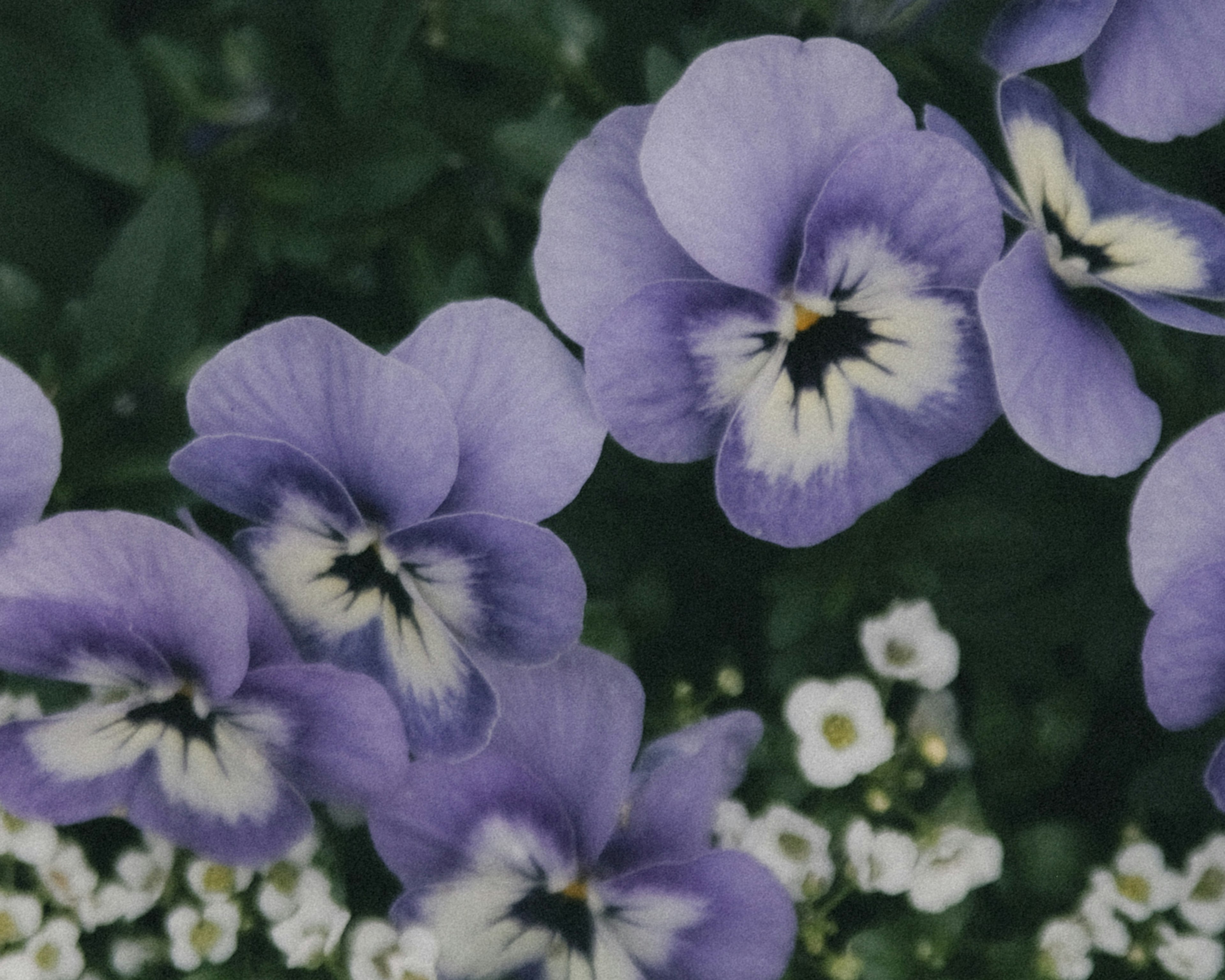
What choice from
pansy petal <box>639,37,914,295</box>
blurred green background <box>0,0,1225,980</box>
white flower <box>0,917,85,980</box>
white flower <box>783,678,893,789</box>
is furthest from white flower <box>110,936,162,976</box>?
pansy petal <box>639,37,914,295</box>

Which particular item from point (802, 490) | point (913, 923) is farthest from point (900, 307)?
point (913, 923)

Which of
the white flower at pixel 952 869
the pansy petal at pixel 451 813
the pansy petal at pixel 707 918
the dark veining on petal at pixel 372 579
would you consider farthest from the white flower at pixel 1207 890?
the dark veining on petal at pixel 372 579

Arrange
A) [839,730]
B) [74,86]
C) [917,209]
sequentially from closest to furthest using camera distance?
[917,209] → [839,730] → [74,86]

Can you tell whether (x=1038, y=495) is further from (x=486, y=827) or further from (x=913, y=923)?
(x=486, y=827)

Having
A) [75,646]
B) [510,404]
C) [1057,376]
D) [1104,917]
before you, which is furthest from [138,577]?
[1104,917]

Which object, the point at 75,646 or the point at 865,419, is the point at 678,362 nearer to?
the point at 865,419

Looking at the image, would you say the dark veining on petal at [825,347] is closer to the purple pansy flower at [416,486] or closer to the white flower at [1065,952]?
the purple pansy flower at [416,486]

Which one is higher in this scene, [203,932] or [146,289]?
[146,289]

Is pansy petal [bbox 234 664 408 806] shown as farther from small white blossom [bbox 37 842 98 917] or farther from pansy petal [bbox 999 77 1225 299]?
pansy petal [bbox 999 77 1225 299]
